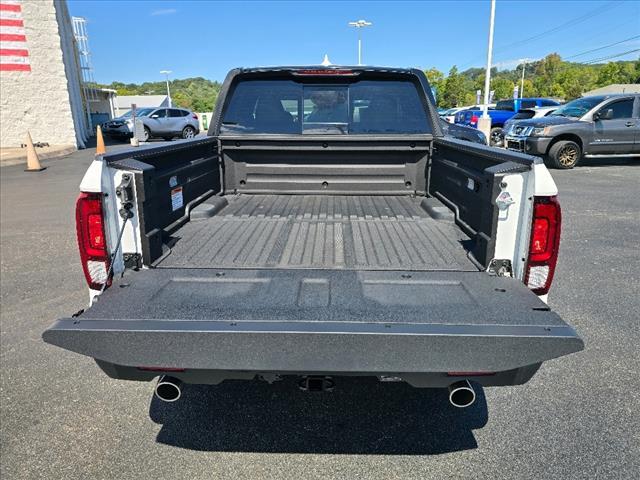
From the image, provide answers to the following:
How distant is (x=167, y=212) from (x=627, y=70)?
94246mm

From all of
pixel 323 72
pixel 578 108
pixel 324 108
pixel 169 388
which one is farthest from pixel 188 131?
pixel 169 388

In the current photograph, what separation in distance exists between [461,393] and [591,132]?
44.9 ft

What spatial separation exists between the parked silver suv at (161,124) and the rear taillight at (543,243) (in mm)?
23103

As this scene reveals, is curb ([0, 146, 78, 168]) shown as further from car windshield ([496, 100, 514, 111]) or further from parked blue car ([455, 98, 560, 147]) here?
car windshield ([496, 100, 514, 111])

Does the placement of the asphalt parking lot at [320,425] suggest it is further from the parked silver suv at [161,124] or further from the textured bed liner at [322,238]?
the parked silver suv at [161,124]

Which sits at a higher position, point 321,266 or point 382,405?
point 321,266

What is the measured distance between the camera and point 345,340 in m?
1.78

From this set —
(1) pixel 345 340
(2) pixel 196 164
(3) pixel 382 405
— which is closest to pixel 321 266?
(1) pixel 345 340

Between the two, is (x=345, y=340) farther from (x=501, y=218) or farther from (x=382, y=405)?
(x=382, y=405)

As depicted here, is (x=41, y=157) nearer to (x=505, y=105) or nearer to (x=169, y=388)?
(x=169, y=388)

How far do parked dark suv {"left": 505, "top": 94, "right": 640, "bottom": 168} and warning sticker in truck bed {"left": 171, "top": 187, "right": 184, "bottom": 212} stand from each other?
1249 centimetres

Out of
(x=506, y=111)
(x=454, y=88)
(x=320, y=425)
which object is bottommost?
(x=320, y=425)

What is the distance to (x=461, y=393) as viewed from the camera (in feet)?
6.84

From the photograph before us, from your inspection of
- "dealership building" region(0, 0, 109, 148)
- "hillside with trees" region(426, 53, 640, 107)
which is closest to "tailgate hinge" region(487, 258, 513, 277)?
"dealership building" region(0, 0, 109, 148)
